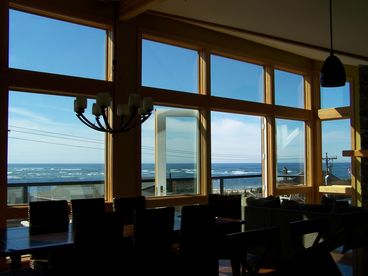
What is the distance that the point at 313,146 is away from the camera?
10250mm

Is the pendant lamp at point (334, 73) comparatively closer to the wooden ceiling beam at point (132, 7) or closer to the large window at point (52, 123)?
the wooden ceiling beam at point (132, 7)

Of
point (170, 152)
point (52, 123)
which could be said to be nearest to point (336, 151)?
point (170, 152)

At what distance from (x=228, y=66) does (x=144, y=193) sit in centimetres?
314

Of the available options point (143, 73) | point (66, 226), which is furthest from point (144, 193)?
point (66, 226)

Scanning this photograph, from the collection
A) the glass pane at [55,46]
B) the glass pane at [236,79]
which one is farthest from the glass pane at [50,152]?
the glass pane at [236,79]

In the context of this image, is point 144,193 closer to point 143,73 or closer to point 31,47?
point 143,73

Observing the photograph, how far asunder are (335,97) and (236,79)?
9.46 feet

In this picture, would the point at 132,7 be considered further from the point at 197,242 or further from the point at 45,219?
the point at 197,242

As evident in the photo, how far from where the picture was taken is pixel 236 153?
28.4 ft

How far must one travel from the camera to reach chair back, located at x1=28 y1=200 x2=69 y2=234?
4.78 m

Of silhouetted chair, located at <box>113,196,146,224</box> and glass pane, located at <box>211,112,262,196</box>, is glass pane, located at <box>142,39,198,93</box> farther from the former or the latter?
silhouetted chair, located at <box>113,196,146,224</box>

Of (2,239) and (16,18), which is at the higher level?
(16,18)

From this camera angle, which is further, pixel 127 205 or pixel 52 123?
pixel 52 123

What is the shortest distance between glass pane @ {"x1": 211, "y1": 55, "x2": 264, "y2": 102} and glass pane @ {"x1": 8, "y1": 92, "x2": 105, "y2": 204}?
2.72 m
